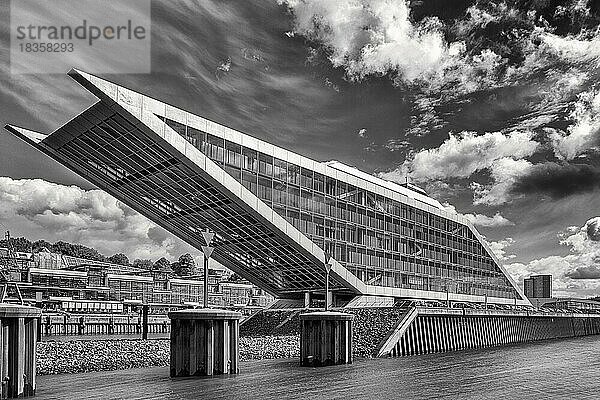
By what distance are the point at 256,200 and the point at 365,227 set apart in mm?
18532

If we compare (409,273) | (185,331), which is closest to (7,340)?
(185,331)

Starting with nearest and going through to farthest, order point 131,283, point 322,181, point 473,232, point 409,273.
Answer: point 322,181 < point 409,273 < point 473,232 < point 131,283

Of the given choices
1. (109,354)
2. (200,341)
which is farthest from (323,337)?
(109,354)

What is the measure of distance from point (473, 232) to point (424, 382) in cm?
7406

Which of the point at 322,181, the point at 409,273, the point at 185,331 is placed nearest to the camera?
the point at 185,331

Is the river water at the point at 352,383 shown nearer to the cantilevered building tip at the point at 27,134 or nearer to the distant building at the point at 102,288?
the cantilevered building tip at the point at 27,134

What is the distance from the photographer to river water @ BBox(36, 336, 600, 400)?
845 inches

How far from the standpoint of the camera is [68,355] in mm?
33094

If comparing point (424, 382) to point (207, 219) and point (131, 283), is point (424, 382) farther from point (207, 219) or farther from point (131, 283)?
point (131, 283)

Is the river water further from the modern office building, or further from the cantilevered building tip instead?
the cantilevered building tip

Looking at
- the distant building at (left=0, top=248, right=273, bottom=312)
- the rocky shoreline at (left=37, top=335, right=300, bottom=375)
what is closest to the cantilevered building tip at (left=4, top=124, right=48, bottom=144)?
the distant building at (left=0, top=248, right=273, bottom=312)

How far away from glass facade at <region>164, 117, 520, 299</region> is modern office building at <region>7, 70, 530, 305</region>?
119 millimetres

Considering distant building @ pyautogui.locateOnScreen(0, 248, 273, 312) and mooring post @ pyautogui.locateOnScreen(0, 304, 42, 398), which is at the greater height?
mooring post @ pyautogui.locateOnScreen(0, 304, 42, 398)

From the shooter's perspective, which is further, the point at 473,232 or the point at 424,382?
the point at 473,232
